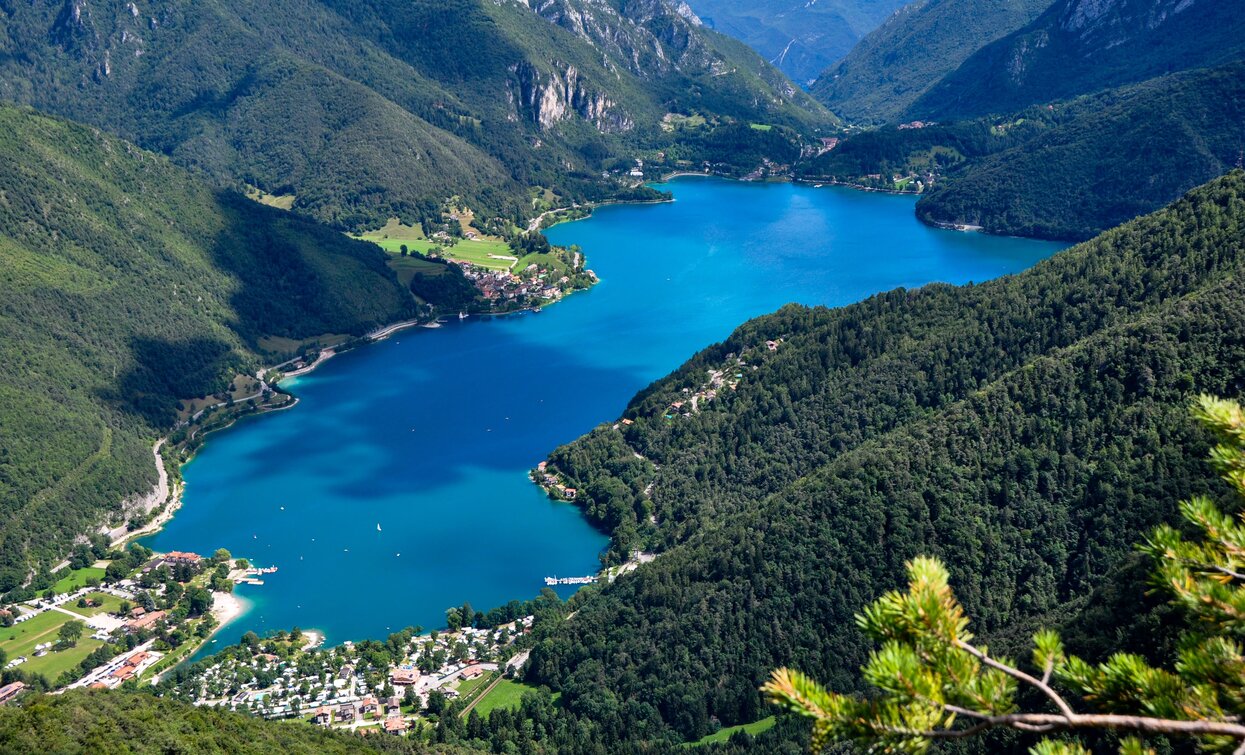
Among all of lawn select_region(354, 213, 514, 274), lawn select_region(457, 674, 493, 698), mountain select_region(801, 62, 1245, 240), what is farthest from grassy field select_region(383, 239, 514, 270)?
lawn select_region(457, 674, 493, 698)

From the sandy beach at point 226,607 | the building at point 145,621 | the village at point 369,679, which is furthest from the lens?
the sandy beach at point 226,607

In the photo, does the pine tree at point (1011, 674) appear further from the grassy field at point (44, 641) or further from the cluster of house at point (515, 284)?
the cluster of house at point (515, 284)

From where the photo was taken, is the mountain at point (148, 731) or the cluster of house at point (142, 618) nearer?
the mountain at point (148, 731)

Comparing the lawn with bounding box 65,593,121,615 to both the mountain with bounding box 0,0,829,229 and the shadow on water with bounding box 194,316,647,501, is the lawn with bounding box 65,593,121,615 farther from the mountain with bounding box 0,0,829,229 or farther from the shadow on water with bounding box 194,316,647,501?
the mountain with bounding box 0,0,829,229

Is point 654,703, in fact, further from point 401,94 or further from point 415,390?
point 401,94

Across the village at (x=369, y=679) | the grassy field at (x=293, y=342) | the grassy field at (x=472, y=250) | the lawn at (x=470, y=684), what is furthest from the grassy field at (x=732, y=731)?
the grassy field at (x=472, y=250)

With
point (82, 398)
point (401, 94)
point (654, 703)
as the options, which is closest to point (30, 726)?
point (654, 703)
